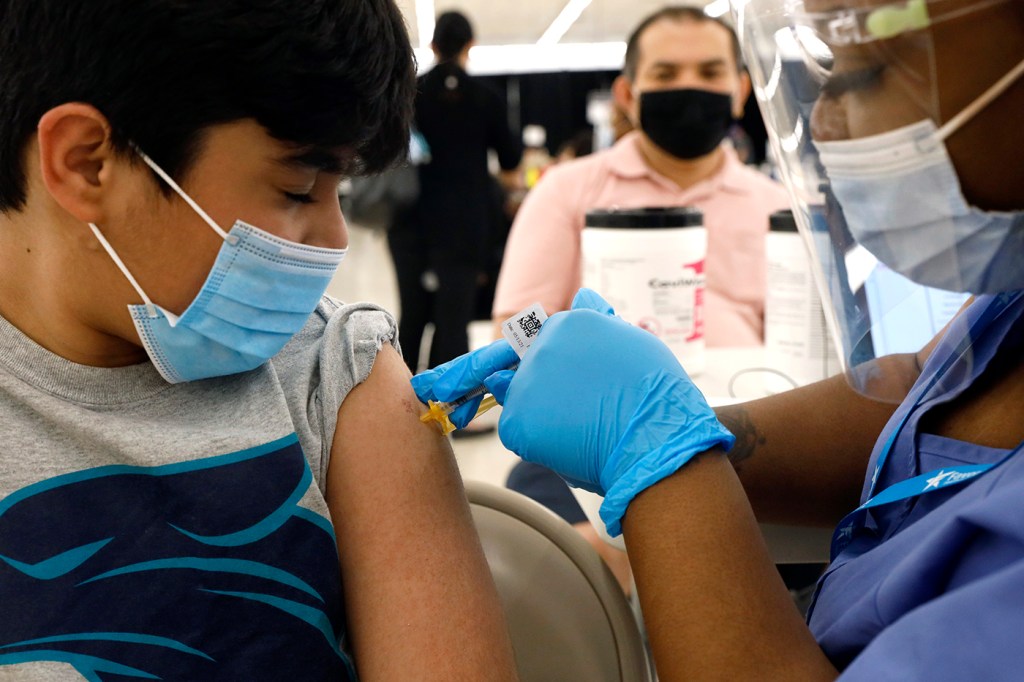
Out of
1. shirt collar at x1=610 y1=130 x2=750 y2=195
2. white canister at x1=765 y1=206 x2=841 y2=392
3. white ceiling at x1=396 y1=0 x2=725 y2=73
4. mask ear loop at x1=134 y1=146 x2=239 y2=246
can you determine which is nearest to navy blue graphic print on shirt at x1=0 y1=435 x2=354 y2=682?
mask ear loop at x1=134 y1=146 x2=239 y2=246

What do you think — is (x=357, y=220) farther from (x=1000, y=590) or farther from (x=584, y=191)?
(x=1000, y=590)

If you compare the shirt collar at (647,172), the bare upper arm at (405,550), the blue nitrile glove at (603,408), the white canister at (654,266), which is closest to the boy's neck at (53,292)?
the bare upper arm at (405,550)

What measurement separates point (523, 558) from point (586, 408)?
0.24 meters

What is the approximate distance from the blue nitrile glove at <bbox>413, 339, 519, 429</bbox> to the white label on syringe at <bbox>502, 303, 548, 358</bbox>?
42mm

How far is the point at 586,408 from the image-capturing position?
102cm

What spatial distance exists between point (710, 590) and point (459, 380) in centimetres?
37

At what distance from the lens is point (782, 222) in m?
1.96

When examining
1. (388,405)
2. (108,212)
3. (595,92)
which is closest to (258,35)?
(108,212)

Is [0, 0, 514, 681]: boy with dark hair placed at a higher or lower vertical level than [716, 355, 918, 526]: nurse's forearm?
higher

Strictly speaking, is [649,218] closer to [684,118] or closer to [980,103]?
[684,118]

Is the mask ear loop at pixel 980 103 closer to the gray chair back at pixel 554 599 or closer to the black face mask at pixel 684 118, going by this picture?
the gray chair back at pixel 554 599

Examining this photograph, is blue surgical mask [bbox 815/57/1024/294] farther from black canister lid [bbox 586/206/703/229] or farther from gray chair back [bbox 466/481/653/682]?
black canister lid [bbox 586/206/703/229]

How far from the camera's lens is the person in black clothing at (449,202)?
4.13m

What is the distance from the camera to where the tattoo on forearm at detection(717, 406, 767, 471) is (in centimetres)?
128
